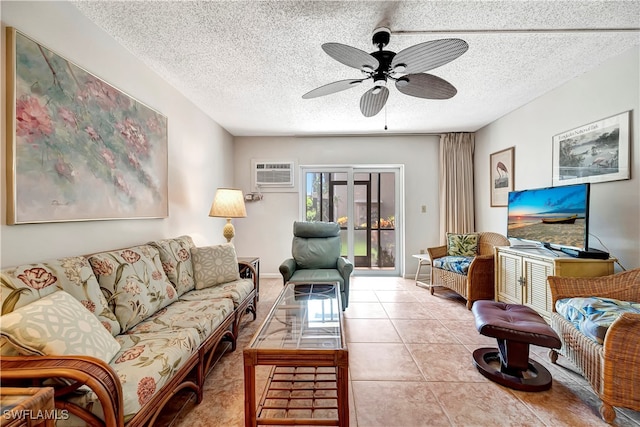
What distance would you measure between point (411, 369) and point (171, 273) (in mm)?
2011

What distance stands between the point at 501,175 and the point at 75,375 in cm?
451

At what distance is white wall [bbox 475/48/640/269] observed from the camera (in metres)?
2.08

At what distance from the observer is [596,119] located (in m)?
2.36

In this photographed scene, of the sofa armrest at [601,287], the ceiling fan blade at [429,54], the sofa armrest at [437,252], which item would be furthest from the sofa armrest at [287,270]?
the sofa armrest at [601,287]

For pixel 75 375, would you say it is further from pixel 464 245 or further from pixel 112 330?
pixel 464 245

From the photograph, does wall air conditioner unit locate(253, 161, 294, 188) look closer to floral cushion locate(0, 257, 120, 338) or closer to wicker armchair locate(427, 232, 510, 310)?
wicker armchair locate(427, 232, 510, 310)

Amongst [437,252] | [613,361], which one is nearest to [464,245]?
[437,252]

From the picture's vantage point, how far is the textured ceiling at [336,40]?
1685 millimetres

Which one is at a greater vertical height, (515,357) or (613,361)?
(613,361)

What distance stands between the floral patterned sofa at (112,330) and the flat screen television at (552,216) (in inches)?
113

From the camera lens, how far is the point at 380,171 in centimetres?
463

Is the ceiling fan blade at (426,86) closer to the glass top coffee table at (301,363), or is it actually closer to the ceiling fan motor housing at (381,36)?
the ceiling fan motor housing at (381,36)

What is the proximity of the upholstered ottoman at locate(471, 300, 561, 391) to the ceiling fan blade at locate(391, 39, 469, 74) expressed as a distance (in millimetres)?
1672

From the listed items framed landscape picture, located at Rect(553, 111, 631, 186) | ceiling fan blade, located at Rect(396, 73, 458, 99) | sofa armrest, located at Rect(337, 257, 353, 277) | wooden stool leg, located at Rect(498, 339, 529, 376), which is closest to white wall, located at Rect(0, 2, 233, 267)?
sofa armrest, located at Rect(337, 257, 353, 277)
